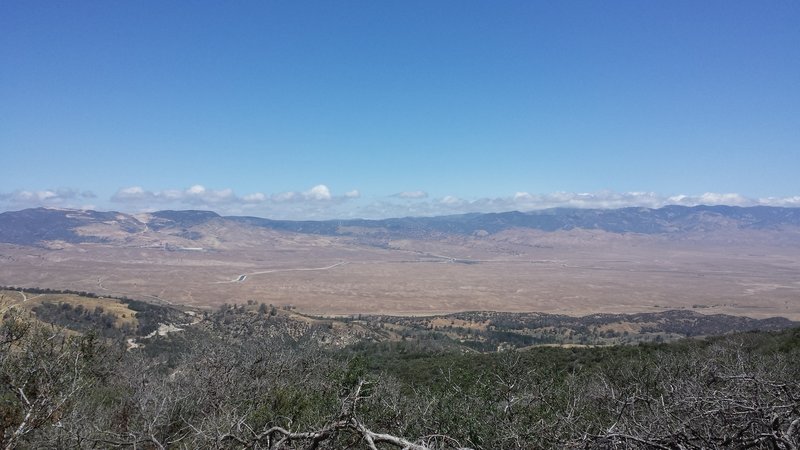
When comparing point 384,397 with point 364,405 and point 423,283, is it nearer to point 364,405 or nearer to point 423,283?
point 364,405

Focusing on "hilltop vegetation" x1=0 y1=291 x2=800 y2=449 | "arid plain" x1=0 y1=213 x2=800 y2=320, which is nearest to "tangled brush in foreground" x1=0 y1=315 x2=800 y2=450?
"hilltop vegetation" x1=0 y1=291 x2=800 y2=449

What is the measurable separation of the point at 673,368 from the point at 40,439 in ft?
67.4

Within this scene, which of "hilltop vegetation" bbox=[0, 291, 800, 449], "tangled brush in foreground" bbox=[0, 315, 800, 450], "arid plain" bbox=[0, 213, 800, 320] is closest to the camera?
"tangled brush in foreground" bbox=[0, 315, 800, 450]

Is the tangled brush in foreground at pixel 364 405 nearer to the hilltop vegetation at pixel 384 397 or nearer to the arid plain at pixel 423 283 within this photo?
the hilltop vegetation at pixel 384 397

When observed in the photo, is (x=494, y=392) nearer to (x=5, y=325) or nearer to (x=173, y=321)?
(x=5, y=325)

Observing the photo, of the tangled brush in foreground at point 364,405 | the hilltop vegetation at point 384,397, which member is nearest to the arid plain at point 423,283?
the hilltop vegetation at point 384,397

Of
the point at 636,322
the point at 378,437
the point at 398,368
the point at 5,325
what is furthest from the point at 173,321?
the point at 636,322

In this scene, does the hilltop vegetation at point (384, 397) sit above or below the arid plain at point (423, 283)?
above

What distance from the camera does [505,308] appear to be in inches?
4151

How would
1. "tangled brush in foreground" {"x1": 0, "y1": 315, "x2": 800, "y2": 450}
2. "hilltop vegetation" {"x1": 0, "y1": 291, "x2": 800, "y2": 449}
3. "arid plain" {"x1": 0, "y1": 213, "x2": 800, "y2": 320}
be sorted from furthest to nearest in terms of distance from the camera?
"arid plain" {"x1": 0, "y1": 213, "x2": 800, "y2": 320} < "hilltop vegetation" {"x1": 0, "y1": 291, "x2": 800, "y2": 449} < "tangled brush in foreground" {"x1": 0, "y1": 315, "x2": 800, "y2": 450}

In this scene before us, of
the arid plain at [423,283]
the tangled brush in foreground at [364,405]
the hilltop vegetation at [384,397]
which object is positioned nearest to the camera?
the tangled brush in foreground at [364,405]

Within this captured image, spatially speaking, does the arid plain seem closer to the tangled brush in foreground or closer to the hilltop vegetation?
the hilltop vegetation

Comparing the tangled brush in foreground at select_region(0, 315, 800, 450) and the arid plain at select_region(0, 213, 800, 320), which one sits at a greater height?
the tangled brush in foreground at select_region(0, 315, 800, 450)

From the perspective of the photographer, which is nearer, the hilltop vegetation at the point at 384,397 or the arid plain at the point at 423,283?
the hilltop vegetation at the point at 384,397
